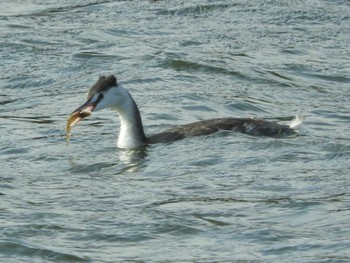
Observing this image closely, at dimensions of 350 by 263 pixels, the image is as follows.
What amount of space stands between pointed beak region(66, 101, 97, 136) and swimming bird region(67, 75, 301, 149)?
9cm

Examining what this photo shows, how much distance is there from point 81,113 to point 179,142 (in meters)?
1.05

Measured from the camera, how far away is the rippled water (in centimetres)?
1109

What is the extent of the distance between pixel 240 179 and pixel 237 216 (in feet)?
4.52

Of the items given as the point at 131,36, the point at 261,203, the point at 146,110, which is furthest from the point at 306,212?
the point at 131,36

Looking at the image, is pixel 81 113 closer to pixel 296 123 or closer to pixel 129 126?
pixel 129 126

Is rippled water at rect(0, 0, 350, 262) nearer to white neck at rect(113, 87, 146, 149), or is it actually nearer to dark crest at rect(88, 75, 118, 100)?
white neck at rect(113, 87, 146, 149)

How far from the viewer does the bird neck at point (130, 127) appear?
14.8 m

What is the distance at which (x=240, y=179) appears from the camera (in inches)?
512

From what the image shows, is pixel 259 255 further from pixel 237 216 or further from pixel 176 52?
pixel 176 52

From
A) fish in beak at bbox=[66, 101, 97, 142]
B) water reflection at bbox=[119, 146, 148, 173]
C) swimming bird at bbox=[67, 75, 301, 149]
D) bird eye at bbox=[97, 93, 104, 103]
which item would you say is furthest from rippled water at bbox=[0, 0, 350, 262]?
bird eye at bbox=[97, 93, 104, 103]

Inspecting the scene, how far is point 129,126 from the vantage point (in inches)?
582

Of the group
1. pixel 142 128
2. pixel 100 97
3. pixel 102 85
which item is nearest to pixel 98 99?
pixel 100 97

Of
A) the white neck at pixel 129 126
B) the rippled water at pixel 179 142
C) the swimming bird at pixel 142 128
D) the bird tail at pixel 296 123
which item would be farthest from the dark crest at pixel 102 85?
the bird tail at pixel 296 123

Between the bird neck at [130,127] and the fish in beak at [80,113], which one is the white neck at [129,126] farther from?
the fish in beak at [80,113]
